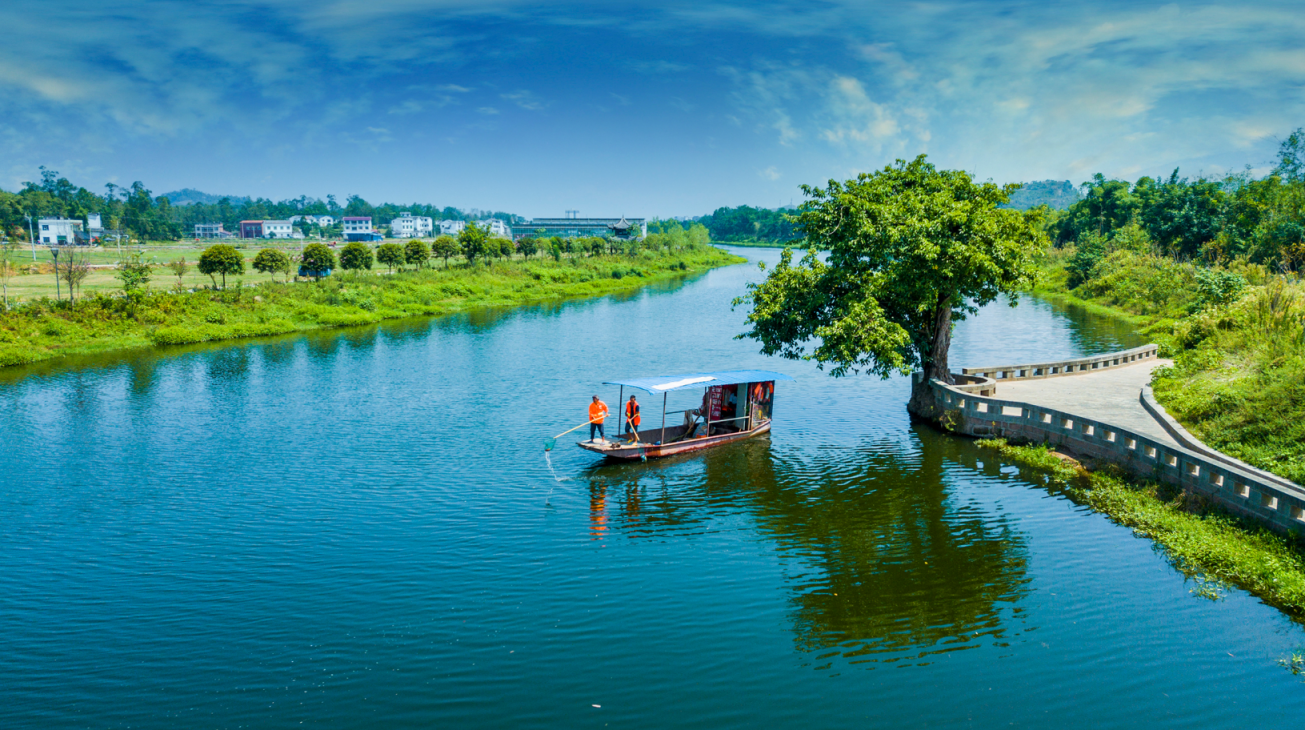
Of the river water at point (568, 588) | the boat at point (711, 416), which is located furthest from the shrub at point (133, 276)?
the boat at point (711, 416)

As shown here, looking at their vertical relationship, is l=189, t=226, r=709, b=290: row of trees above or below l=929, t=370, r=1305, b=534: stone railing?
above

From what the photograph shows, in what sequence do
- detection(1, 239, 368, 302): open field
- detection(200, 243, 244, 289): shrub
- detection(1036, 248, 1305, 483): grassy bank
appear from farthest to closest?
1. detection(200, 243, 244, 289): shrub
2. detection(1, 239, 368, 302): open field
3. detection(1036, 248, 1305, 483): grassy bank

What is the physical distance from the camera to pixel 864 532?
20219 mm

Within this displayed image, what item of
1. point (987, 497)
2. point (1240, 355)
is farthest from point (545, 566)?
point (1240, 355)

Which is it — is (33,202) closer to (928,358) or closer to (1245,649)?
(928,358)

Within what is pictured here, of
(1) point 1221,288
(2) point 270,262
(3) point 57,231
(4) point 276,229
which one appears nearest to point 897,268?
(1) point 1221,288

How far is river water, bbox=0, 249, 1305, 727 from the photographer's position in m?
12.9

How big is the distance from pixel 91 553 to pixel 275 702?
9.62 meters

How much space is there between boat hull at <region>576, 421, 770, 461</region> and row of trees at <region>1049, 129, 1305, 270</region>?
45.1 m

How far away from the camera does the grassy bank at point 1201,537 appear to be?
15805 mm

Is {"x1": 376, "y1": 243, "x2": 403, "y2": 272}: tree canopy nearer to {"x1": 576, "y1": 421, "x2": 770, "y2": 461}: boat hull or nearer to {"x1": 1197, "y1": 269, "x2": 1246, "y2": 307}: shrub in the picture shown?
{"x1": 576, "y1": 421, "x2": 770, "y2": 461}: boat hull

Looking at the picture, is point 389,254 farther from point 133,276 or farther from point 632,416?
point 632,416

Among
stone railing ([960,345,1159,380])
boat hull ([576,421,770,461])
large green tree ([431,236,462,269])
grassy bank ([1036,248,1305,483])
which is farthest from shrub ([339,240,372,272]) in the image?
grassy bank ([1036,248,1305,483])

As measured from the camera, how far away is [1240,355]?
2781 cm
